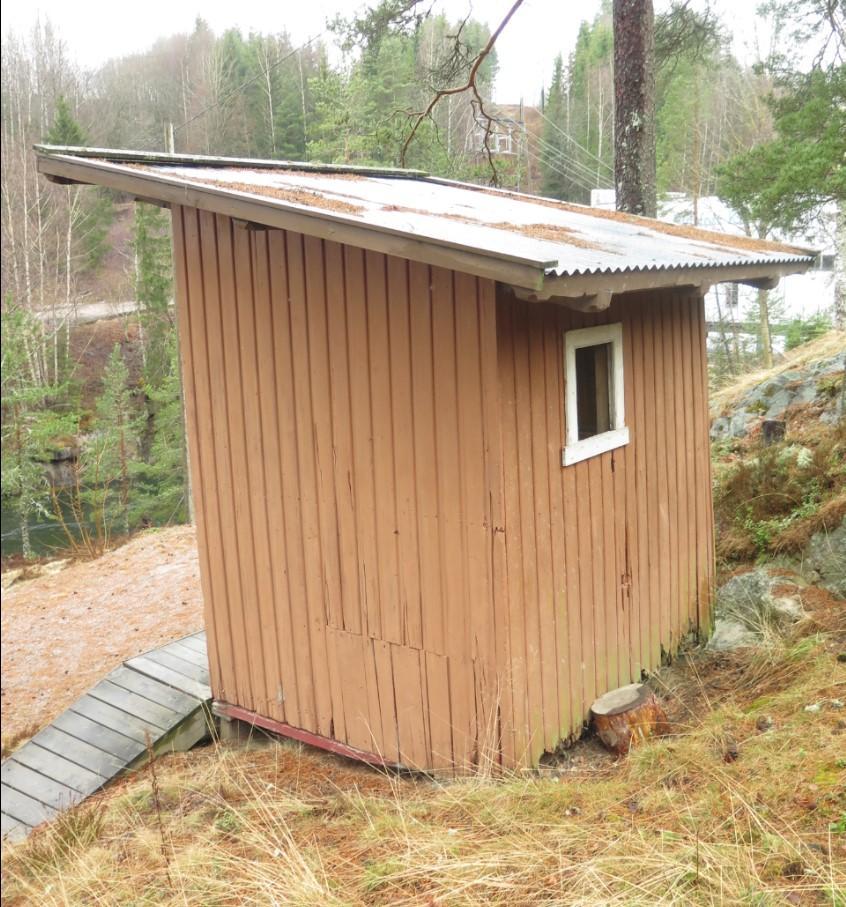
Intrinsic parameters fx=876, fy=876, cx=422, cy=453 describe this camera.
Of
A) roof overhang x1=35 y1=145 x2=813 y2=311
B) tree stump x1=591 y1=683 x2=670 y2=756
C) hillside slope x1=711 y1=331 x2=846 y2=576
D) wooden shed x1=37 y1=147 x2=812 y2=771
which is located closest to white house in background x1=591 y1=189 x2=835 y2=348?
hillside slope x1=711 y1=331 x2=846 y2=576

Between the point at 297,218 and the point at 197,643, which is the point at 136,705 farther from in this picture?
the point at 297,218

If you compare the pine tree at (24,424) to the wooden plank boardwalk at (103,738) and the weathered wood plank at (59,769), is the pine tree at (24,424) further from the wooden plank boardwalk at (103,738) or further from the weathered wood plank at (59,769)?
the weathered wood plank at (59,769)

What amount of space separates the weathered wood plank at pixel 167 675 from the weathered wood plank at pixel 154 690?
31 mm

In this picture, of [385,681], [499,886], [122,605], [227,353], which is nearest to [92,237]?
[122,605]

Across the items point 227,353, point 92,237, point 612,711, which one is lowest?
point 612,711

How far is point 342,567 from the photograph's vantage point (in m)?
5.16

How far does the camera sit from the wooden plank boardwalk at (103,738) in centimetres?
588

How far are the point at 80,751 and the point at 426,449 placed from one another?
11.8 feet

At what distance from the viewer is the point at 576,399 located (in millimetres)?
5012

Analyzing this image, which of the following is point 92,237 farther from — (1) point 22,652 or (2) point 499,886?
(2) point 499,886

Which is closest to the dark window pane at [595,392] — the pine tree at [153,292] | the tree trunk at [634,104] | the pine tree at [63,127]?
the tree trunk at [634,104]

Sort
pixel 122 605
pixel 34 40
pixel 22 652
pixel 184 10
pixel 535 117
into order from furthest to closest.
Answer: pixel 535 117
pixel 184 10
pixel 122 605
pixel 22 652
pixel 34 40

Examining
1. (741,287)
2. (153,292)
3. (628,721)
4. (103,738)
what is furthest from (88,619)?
(741,287)

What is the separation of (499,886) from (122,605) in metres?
8.50
